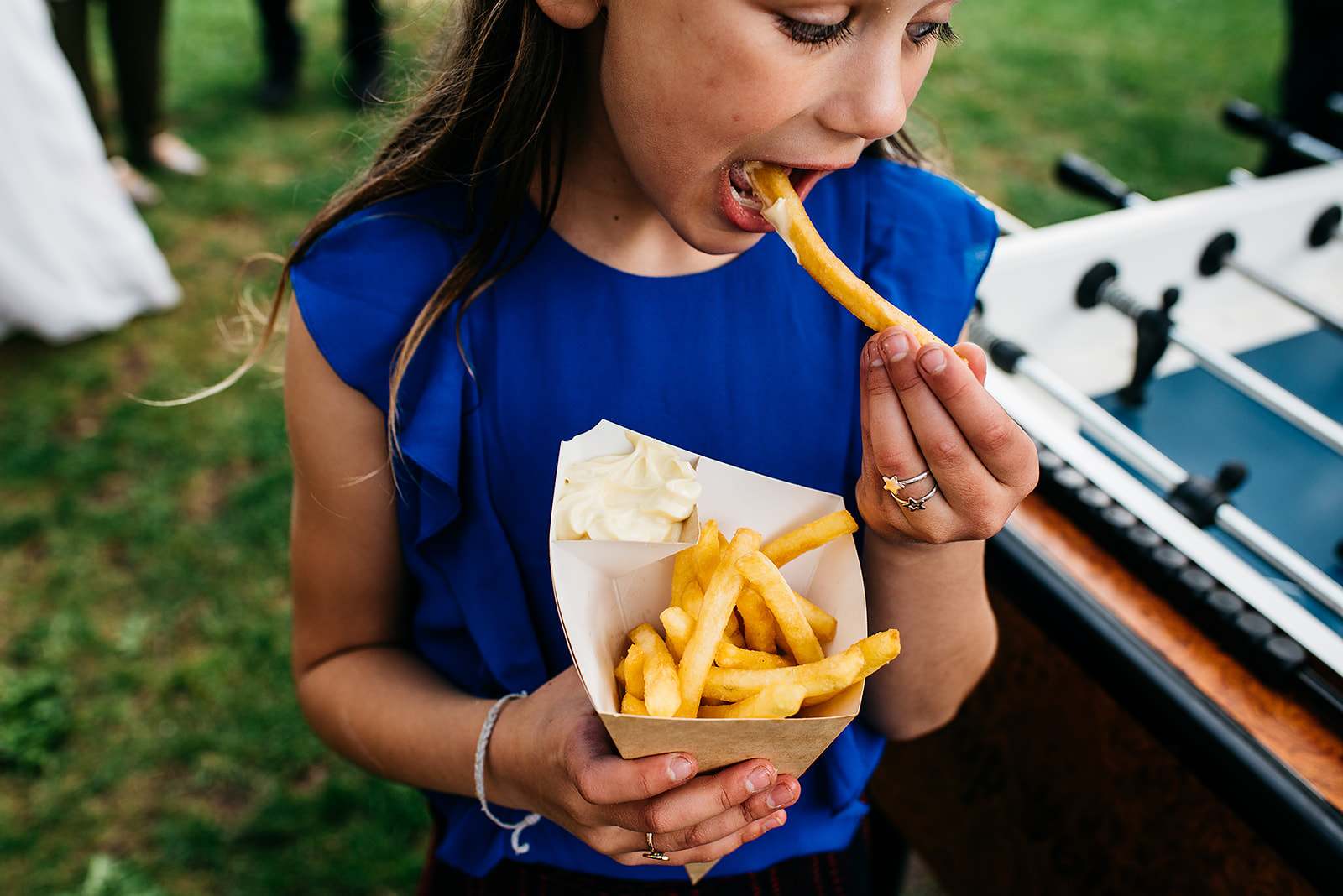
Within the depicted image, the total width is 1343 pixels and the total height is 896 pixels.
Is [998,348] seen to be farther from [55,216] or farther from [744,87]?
[55,216]

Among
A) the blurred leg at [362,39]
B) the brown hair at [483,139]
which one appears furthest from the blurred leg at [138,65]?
the brown hair at [483,139]

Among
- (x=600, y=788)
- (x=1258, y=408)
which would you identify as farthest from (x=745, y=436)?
(x=1258, y=408)

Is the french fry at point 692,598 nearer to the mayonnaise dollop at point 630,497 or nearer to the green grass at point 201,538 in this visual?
the mayonnaise dollop at point 630,497

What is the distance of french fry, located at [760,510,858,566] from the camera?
1021 millimetres

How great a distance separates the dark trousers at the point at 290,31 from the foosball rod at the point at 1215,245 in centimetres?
482

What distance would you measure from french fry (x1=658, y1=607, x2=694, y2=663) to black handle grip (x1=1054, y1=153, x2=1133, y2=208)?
74.7 inches

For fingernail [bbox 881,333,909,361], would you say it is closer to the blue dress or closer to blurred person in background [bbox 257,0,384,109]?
the blue dress

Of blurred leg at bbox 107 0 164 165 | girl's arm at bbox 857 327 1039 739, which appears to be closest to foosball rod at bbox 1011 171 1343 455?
girl's arm at bbox 857 327 1039 739

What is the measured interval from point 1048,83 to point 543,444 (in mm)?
6415

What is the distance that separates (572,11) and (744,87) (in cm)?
26

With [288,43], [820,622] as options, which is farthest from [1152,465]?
[288,43]

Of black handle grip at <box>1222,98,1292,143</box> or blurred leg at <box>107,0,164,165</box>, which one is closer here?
black handle grip at <box>1222,98,1292,143</box>

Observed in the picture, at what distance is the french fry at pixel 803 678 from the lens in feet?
2.94

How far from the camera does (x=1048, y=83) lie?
6.46m
